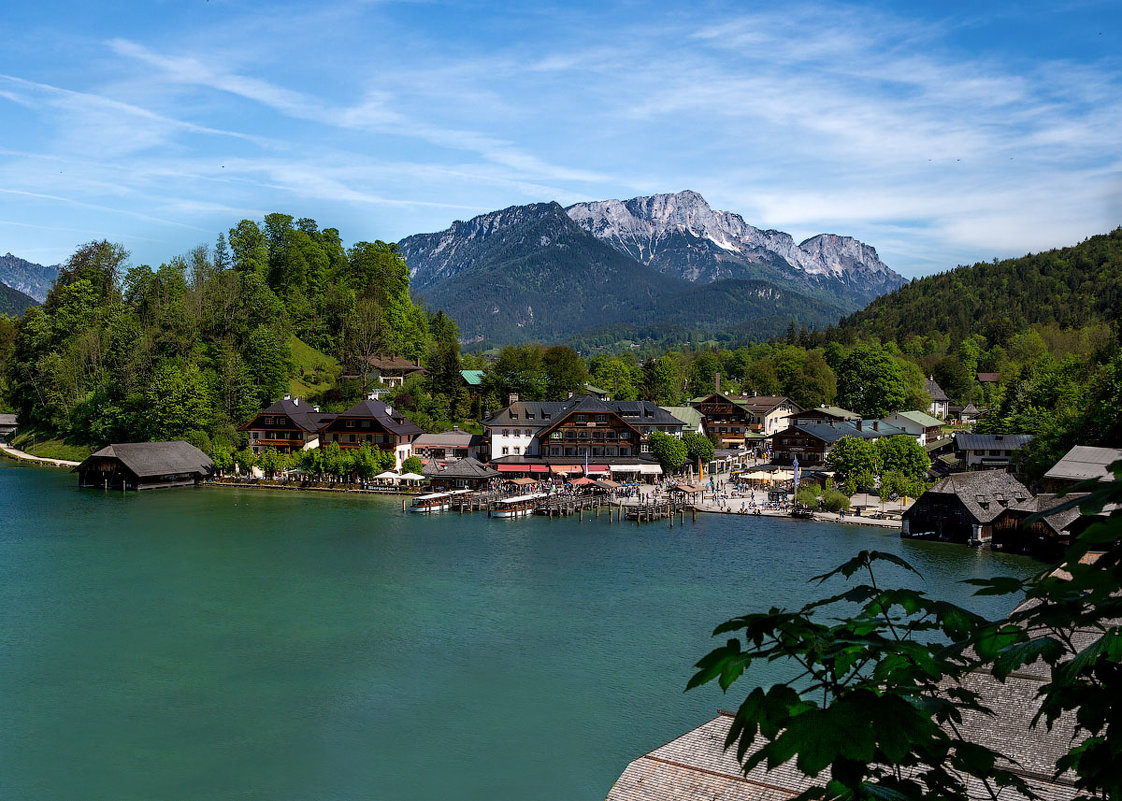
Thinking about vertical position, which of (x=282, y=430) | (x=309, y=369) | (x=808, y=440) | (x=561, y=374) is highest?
(x=309, y=369)

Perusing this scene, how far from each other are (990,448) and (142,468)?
55.5m

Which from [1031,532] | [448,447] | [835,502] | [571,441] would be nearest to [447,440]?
[448,447]

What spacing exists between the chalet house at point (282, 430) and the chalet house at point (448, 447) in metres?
7.25

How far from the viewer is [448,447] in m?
63.0

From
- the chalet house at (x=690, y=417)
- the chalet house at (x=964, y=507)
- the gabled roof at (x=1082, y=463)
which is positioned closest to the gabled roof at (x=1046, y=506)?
the chalet house at (x=964, y=507)

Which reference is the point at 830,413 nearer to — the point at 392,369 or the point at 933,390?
the point at 933,390

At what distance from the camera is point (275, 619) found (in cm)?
2723

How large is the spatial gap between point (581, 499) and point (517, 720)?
31.5 meters

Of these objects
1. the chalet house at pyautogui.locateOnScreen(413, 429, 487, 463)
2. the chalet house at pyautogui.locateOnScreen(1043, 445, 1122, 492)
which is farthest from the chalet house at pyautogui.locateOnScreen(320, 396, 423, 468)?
the chalet house at pyautogui.locateOnScreen(1043, 445, 1122, 492)

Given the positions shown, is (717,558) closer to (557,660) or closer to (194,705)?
(557,660)

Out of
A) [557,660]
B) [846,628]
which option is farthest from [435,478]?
[846,628]

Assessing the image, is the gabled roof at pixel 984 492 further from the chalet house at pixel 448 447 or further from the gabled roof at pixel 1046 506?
the chalet house at pixel 448 447

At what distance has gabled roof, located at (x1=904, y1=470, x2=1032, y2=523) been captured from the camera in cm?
3834

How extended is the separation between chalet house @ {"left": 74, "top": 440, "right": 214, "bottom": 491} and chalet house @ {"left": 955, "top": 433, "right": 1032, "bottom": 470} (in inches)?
2042
